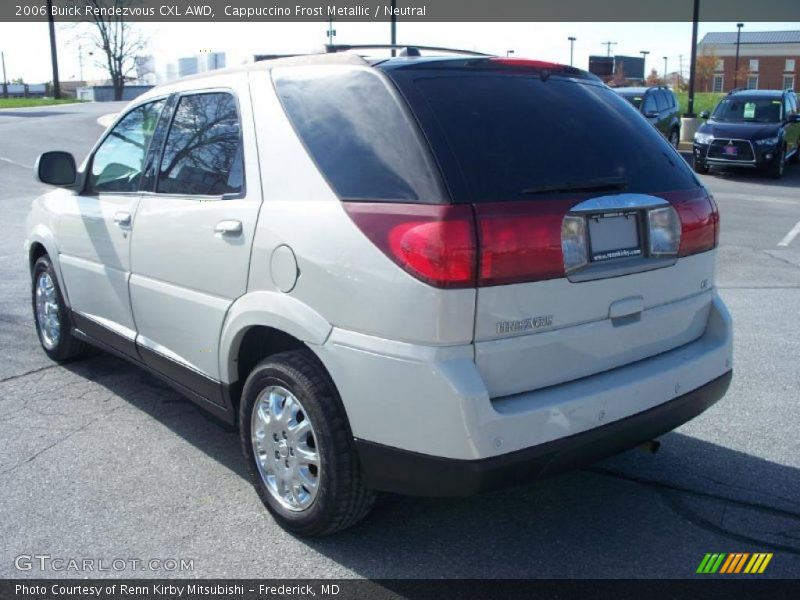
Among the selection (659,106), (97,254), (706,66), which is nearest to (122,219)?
(97,254)

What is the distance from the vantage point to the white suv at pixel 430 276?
2803 millimetres

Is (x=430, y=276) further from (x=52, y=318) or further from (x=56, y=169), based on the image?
(x=52, y=318)

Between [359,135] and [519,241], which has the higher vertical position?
[359,135]

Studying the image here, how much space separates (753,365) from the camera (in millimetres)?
5570

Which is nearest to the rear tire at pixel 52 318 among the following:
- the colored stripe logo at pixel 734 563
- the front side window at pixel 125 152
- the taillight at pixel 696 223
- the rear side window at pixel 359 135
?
the front side window at pixel 125 152

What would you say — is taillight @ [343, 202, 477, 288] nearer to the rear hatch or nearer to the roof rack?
the rear hatch

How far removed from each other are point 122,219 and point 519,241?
2.50 m

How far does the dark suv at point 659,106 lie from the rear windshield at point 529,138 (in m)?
16.6

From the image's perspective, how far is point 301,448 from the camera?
131 inches

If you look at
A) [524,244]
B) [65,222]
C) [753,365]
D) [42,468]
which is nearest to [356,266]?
[524,244]

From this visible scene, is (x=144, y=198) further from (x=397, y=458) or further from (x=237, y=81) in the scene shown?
(x=397, y=458)

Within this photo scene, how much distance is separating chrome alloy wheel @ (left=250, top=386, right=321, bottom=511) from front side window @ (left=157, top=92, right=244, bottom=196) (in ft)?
3.11

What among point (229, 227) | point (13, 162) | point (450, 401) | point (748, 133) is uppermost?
point (229, 227)

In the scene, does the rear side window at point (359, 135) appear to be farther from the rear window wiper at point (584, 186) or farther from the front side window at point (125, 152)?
the front side window at point (125, 152)
